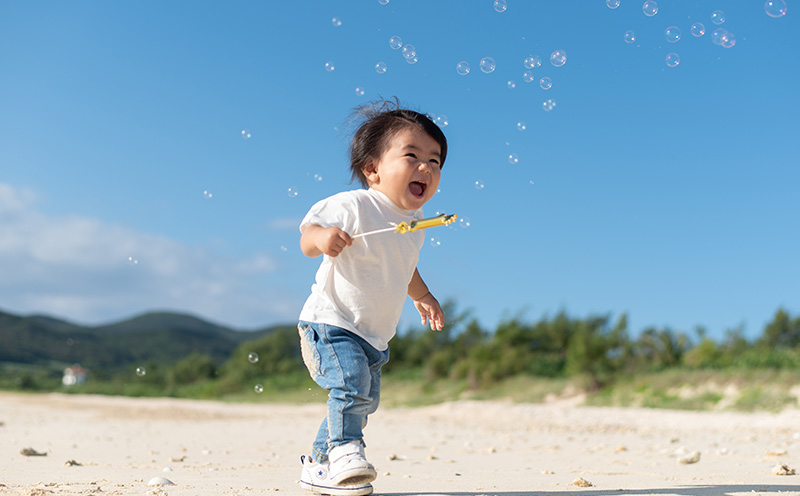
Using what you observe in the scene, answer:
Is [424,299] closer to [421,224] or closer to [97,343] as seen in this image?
[421,224]

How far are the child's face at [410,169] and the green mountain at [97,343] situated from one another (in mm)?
35825

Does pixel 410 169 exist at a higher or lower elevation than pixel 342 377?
higher

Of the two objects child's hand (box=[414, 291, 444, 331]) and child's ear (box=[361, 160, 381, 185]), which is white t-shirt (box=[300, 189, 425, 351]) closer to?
child's ear (box=[361, 160, 381, 185])

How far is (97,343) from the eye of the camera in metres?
44.4

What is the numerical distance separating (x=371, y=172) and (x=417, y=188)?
29 cm

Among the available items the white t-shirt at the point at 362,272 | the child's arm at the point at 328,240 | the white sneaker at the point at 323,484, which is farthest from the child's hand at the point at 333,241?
the white sneaker at the point at 323,484

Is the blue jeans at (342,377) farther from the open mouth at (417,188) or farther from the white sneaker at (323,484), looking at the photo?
the open mouth at (417,188)

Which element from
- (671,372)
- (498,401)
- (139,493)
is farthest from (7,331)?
(139,493)

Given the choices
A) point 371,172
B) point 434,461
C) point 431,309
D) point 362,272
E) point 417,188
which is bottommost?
point 434,461

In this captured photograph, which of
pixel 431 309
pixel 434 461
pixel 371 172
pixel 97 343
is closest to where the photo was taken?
pixel 371 172

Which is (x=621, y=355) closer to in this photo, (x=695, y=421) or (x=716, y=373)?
(x=716, y=373)

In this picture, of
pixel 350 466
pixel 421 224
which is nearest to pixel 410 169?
pixel 421 224

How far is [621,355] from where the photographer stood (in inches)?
572

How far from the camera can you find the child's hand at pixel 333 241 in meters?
2.72
